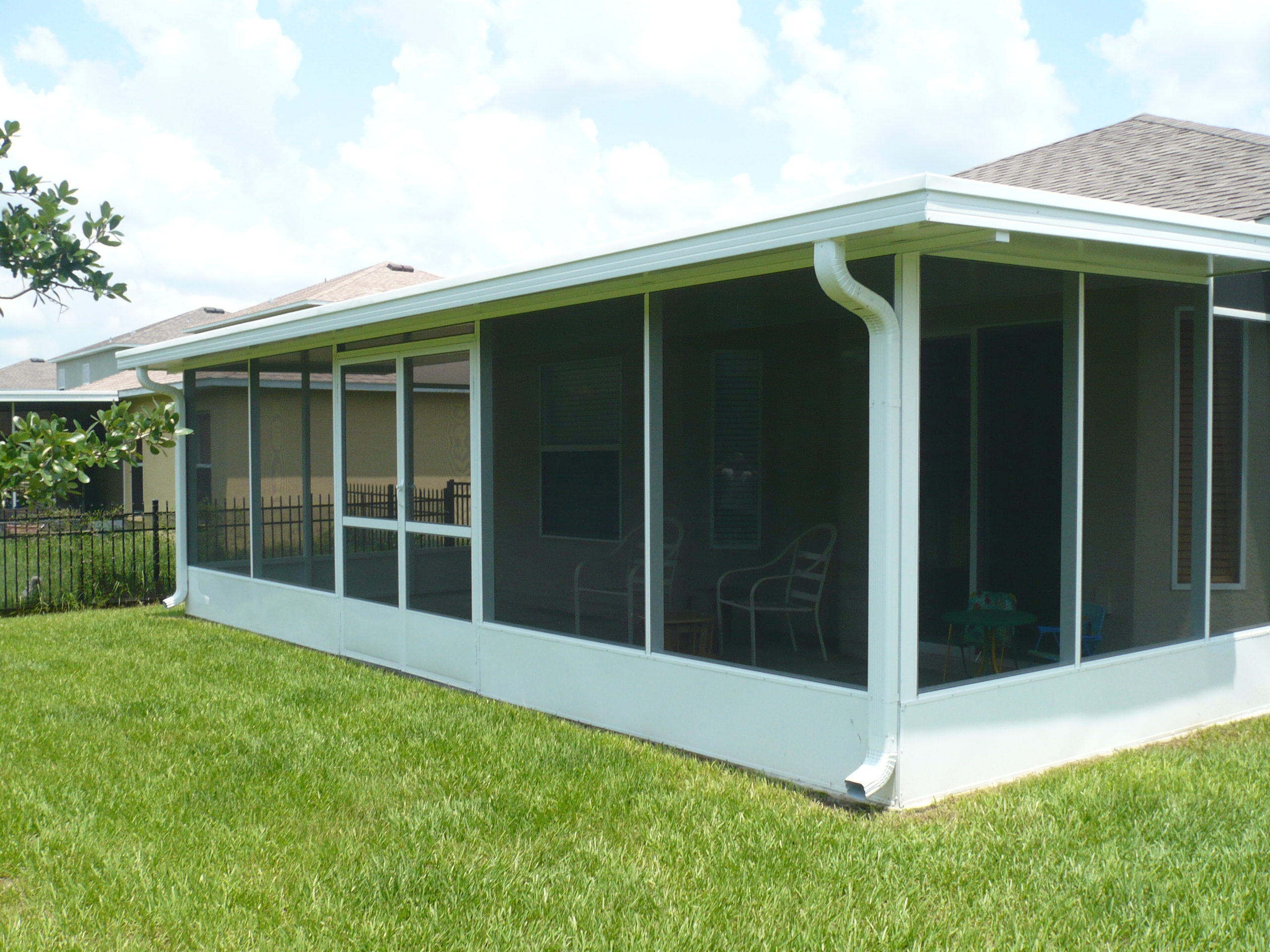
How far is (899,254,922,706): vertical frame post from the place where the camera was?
413cm

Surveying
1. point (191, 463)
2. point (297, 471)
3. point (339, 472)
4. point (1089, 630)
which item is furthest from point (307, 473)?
point (1089, 630)

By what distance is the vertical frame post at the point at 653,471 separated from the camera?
5.20 metres

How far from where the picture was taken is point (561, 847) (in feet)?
12.7

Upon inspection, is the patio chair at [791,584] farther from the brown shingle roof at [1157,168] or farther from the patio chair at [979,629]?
the brown shingle roof at [1157,168]

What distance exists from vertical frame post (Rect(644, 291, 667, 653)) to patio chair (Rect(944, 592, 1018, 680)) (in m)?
2.26

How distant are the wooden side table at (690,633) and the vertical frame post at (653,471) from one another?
1321mm

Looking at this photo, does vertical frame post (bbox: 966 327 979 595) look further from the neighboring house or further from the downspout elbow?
the neighboring house

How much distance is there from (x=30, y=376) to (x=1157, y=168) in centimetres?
2288

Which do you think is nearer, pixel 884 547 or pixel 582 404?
pixel 884 547

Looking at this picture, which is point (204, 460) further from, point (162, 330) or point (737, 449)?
point (162, 330)

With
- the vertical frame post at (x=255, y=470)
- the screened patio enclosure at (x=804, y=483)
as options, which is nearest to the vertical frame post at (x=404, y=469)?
the screened patio enclosure at (x=804, y=483)

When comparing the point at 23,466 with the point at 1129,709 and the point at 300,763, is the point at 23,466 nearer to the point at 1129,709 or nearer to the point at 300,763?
the point at 300,763

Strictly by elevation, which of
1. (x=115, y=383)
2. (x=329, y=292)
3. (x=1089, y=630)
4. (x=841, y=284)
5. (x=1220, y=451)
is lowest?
(x=1089, y=630)

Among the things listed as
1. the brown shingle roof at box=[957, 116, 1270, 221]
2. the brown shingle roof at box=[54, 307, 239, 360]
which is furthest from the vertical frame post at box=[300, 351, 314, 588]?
the brown shingle roof at box=[54, 307, 239, 360]
